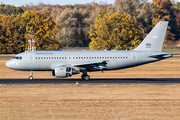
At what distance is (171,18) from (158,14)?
8.85 metres

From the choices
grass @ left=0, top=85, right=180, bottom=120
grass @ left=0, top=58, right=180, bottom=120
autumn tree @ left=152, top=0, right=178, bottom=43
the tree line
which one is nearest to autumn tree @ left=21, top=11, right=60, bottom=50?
the tree line

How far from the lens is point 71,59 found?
1714 inches

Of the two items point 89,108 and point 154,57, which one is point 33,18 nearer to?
point 154,57

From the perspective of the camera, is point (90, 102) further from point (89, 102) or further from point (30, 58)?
point (30, 58)

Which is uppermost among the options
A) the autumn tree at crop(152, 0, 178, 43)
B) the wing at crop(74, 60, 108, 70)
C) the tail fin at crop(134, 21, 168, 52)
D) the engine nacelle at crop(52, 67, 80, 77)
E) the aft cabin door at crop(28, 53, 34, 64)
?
the autumn tree at crop(152, 0, 178, 43)

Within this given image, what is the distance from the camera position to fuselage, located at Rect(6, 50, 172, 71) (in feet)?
142

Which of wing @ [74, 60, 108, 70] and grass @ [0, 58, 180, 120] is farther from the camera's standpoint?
wing @ [74, 60, 108, 70]

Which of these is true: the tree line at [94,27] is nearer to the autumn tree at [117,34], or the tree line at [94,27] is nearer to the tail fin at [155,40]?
the autumn tree at [117,34]

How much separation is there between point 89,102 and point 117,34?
7649 cm

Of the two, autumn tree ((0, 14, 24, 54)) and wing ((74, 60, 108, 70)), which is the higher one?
autumn tree ((0, 14, 24, 54))

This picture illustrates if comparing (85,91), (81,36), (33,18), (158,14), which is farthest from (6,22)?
(85,91)

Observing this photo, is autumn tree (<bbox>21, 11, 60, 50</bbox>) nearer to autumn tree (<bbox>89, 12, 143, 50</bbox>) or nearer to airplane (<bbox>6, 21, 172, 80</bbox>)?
autumn tree (<bbox>89, 12, 143, 50</bbox>)

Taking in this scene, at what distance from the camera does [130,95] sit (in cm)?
3019

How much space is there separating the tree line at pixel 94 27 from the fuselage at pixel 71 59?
55.1 metres
